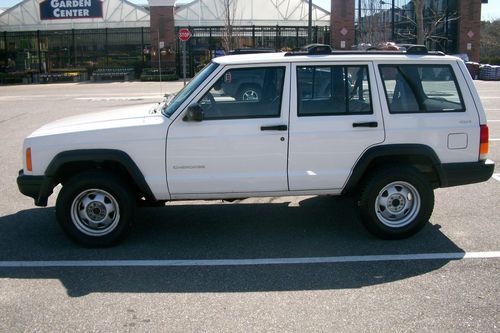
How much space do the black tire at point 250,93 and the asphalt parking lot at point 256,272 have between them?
4.81 feet

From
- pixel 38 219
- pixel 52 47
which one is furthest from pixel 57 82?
pixel 38 219

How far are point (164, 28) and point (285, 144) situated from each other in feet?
123

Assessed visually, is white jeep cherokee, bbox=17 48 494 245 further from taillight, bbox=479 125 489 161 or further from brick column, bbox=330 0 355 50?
brick column, bbox=330 0 355 50

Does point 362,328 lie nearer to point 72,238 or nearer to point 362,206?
point 362,206

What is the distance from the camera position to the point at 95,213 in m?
5.41

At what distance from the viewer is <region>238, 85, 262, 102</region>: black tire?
5355 millimetres

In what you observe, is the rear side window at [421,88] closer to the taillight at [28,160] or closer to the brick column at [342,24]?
the taillight at [28,160]

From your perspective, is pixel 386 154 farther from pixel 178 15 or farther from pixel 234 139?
pixel 178 15

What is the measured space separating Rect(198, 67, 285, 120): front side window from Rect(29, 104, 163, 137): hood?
0.57 m

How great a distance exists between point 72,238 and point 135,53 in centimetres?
3903

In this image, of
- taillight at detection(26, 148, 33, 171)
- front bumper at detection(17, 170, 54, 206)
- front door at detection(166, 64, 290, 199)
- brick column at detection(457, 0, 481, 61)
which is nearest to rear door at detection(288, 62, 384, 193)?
front door at detection(166, 64, 290, 199)

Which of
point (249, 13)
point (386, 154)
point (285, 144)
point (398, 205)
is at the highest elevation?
point (249, 13)

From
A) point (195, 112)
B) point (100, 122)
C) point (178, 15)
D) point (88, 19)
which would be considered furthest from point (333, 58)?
point (88, 19)

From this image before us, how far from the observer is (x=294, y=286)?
4.52 meters
